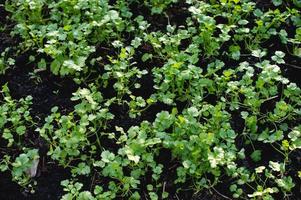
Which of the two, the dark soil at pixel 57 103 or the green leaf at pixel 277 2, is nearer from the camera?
the dark soil at pixel 57 103

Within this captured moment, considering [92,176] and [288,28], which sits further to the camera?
[288,28]

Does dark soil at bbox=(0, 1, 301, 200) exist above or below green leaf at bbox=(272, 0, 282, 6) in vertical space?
below

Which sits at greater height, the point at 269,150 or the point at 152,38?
the point at 152,38

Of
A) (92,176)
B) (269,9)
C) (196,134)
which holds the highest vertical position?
(269,9)

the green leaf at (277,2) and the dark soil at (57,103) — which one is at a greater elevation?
the green leaf at (277,2)

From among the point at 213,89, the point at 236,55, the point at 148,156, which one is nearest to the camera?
the point at 148,156

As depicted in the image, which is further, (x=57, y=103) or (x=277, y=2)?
(x=277, y=2)

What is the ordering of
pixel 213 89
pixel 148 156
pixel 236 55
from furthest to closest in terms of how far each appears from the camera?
pixel 236 55 < pixel 213 89 < pixel 148 156

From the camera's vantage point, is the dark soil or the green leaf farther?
the green leaf

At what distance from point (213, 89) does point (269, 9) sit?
2.35 ft

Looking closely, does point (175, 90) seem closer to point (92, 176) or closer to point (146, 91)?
point (146, 91)

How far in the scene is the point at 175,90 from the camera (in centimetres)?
294

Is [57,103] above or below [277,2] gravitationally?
below

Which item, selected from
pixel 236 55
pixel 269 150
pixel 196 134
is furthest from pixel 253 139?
pixel 236 55
